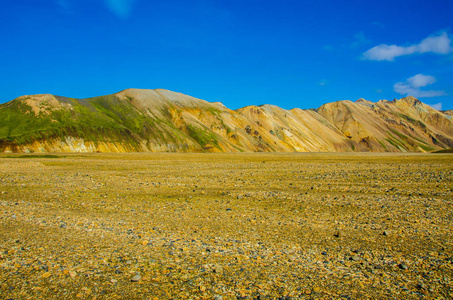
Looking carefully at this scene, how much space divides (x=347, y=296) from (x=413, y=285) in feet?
5.14

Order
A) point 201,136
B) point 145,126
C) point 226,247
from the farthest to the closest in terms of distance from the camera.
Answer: point 201,136 → point 145,126 → point 226,247

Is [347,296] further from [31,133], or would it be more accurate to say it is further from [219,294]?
[31,133]

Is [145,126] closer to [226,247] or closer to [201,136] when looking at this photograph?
[201,136]

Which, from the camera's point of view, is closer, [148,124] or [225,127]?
[148,124]

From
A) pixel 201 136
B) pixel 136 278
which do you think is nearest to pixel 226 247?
pixel 136 278

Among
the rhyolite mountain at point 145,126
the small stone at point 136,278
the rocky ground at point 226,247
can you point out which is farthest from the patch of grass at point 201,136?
the small stone at point 136,278

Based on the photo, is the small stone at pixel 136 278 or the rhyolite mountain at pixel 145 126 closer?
the small stone at pixel 136 278

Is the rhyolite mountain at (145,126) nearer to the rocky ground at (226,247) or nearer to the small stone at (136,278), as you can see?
the rocky ground at (226,247)

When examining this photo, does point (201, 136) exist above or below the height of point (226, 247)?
above

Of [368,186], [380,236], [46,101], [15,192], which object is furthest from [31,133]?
[380,236]

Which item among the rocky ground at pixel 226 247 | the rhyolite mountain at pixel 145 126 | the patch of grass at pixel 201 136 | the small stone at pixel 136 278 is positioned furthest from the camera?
Answer: the patch of grass at pixel 201 136

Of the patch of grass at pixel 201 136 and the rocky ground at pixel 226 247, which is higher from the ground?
the patch of grass at pixel 201 136

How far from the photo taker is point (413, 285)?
642 cm

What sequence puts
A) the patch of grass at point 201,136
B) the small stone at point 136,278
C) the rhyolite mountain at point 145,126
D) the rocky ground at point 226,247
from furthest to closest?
the patch of grass at point 201,136, the rhyolite mountain at point 145,126, the small stone at point 136,278, the rocky ground at point 226,247
